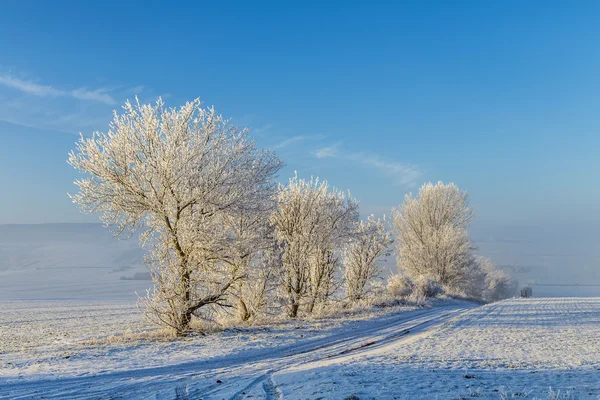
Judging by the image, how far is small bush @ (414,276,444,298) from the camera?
35.4 m

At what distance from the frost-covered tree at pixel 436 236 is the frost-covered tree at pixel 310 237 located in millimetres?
23267

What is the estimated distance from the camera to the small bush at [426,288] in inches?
1394

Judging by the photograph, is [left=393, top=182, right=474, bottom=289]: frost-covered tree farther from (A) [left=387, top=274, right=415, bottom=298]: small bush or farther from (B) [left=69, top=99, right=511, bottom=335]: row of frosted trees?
(B) [left=69, top=99, right=511, bottom=335]: row of frosted trees

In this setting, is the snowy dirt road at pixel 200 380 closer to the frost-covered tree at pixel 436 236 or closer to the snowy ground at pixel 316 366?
the snowy ground at pixel 316 366

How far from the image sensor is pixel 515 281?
331 feet

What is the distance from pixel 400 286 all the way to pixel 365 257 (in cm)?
623

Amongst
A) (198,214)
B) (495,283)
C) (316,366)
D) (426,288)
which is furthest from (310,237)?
(495,283)

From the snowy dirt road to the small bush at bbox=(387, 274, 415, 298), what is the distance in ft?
70.3

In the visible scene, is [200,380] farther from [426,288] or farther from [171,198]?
[426,288]

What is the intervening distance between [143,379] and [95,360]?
2.69m

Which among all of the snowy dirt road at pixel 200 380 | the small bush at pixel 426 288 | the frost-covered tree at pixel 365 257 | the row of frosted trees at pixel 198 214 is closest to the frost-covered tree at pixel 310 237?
the row of frosted trees at pixel 198 214

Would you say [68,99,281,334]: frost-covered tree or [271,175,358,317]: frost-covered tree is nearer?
[68,99,281,334]: frost-covered tree

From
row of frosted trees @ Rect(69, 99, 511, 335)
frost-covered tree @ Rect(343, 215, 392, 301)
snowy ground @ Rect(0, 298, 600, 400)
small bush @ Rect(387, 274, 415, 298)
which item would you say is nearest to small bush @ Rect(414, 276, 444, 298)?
small bush @ Rect(387, 274, 415, 298)

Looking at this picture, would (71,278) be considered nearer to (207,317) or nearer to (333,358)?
(207,317)
